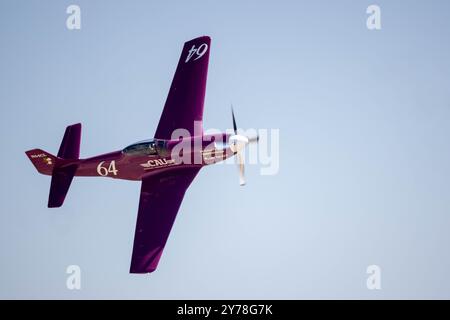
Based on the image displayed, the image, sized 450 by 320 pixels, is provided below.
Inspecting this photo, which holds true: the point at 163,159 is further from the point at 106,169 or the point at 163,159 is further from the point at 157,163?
the point at 106,169

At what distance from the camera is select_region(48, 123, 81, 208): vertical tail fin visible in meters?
29.4

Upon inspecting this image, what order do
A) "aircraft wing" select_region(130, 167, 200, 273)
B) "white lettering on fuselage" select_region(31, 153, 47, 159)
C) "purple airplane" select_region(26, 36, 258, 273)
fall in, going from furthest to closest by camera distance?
"white lettering on fuselage" select_region(31, 153, 47, 159)
"purple airplane" select_region(26, 36, 258, 273)
"aircraft wing" select_region(130, 167, 200, 273)

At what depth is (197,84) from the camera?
2962 cm

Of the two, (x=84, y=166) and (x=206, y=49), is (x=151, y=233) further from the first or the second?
(x=206, y=49)

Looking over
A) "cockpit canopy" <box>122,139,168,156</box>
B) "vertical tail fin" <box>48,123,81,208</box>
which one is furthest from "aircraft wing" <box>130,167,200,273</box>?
"vertical tail fin" <box>48,123,81,208</box>

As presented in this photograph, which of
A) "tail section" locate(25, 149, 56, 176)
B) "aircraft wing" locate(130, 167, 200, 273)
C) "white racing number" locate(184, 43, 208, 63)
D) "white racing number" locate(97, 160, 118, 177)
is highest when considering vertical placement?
"white racing number" locate(184, 43, 208, 63)

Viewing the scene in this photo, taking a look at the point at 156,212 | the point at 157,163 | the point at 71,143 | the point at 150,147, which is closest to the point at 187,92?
the point at 150,147

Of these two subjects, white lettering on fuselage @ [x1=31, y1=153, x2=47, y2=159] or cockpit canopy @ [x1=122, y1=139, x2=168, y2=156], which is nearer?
cockpit canopy @ [x1=122, y1=139, x2=168, y2=156]

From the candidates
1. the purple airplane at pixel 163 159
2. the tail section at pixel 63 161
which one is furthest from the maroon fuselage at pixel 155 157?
the tail section at pixel 63 161

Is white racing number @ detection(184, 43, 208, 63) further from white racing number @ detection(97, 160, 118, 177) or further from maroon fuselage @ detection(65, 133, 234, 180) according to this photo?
white racing number @ detection(97, 160, 118, 177)

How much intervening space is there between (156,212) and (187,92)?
6079 mm

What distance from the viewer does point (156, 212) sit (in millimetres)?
27188

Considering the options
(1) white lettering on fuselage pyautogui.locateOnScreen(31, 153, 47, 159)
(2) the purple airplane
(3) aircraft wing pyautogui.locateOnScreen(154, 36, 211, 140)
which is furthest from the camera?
(1) white lettering on fuselage pyautogui.locateOnScreen(31, 153, 47, 159)

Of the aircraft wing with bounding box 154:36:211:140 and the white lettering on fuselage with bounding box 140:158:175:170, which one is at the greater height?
the aircraft wing with bounding box 154:36:211:140
